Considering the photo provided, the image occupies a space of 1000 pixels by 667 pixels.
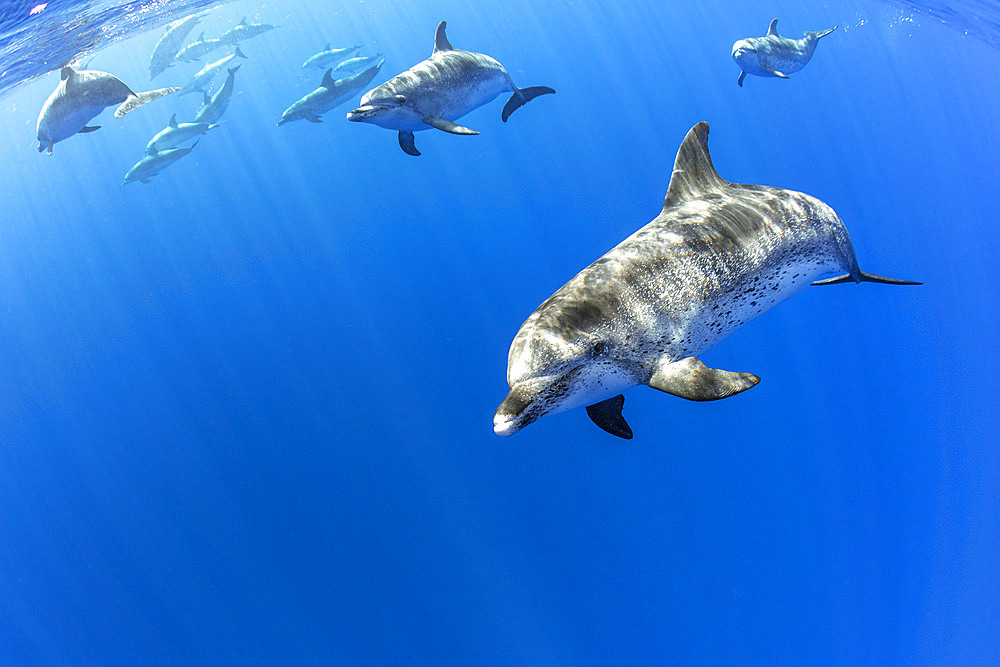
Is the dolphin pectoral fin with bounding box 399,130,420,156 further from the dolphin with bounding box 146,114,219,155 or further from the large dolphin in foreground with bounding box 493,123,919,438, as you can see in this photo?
the dolphin with bounding box 146,114,219,155

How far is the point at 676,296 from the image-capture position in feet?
11.8

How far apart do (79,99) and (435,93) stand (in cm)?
631

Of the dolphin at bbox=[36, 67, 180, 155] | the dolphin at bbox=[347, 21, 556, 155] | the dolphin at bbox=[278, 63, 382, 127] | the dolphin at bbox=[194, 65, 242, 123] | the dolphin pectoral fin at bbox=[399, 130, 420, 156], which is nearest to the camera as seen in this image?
→ the dolphin at bbox=[347, 21, 556, 155]

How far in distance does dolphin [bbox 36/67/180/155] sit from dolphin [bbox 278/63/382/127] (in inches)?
220

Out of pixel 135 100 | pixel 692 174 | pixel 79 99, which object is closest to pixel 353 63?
pixel 135 100

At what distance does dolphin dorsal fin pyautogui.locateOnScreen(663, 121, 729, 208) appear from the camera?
Result: 4590 mm

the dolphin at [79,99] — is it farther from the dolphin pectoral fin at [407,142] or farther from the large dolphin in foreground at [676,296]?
the large dolphin in foreground at [676,296]

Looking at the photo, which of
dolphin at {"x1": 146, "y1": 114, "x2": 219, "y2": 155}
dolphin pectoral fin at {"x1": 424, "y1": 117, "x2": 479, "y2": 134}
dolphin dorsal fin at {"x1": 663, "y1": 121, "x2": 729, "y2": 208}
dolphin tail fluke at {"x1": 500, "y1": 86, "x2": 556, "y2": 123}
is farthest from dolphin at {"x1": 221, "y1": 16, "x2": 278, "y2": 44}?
dolphin dorsal fin at {"x1": 663, "y1": 121, "x2": 729, "y2": 208}

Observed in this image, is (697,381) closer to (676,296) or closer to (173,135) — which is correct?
(676,296)

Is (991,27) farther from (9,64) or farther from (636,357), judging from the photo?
(9,64)

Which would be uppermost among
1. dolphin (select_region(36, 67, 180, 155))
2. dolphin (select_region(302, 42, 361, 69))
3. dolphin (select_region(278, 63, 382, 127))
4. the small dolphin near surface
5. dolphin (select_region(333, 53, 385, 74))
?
dolphin (select_region(302, 42, 361, 69))

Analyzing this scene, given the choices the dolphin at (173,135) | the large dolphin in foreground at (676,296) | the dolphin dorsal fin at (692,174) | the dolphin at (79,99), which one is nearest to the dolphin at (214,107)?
the dolphin at (173,135)

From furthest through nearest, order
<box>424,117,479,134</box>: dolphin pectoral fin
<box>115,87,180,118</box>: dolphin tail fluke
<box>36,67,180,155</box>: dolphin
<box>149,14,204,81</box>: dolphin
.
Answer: <box>149,14,204,81</box>: dolphin < <box>115,87,180,118</box>: dolphin tail fluke < <box>36,67,180,155</box>: dolphin < <box>424,117,479,134</box>: dolphin pectoral fin

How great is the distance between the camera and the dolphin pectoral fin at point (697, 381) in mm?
3163
